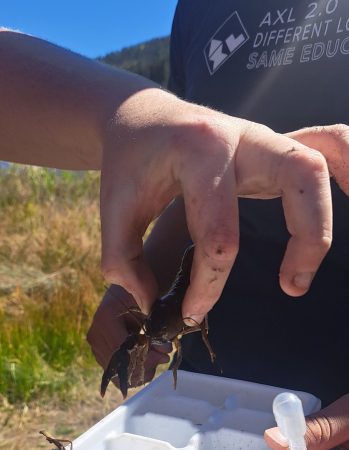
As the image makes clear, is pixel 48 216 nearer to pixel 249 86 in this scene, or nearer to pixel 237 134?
pixel 249 86

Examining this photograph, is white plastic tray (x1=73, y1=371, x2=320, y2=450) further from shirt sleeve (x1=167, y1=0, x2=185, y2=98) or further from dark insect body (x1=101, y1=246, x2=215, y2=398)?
shirt sleeve (x1=167, y1=0, x2=185, y2=98)

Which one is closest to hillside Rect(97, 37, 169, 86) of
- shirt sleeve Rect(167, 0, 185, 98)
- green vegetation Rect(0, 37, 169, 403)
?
green vegetation Rect(0, 37, 169, 403)

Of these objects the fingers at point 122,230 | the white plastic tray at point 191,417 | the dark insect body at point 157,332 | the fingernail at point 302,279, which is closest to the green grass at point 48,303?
the dark insect body at point 157,332

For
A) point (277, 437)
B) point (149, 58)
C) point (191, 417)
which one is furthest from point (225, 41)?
point (149, 58)

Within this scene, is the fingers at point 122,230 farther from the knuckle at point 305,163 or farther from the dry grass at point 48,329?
the dry grass at point 48,329

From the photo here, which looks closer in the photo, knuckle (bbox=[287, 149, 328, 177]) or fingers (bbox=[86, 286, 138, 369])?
knuckle (bbox=[287, 149, 328, 177])

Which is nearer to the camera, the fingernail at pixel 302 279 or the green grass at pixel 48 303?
the fingernail at pixel 302 279
